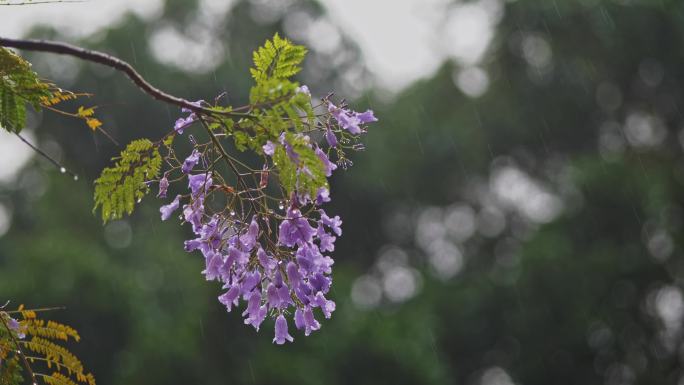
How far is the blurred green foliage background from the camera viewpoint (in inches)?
765

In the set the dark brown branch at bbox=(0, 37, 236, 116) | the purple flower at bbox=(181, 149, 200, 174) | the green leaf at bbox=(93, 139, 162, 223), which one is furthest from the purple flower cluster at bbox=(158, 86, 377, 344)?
the dark brown branch at bbox=(0, 37, 236, 116)

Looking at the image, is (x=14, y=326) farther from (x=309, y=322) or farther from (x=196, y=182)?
(x=309, y=322)

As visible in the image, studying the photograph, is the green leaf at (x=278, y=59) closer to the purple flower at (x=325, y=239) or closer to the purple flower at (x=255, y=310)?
the purple flower at (x=325, y=239)

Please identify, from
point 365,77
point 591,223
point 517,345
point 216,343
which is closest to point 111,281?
point 216,343

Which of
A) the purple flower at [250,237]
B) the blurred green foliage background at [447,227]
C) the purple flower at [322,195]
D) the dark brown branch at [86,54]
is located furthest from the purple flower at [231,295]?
the blurred green foliage background at [447,227]

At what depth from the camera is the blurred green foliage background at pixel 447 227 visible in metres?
19.4

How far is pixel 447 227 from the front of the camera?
2891 cm

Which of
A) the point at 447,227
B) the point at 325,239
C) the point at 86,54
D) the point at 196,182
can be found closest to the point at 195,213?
the point at 196,182

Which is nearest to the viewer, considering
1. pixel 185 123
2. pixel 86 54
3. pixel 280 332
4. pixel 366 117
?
pixel 86 54

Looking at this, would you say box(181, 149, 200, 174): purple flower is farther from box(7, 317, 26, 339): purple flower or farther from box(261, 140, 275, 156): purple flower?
box(7, 317, 26, 339): purple flower

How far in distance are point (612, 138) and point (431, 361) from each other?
1152 centimetres

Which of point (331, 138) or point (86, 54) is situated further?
point (331, 138)

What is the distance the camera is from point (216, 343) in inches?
827

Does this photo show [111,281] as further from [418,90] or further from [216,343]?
[418,90]
